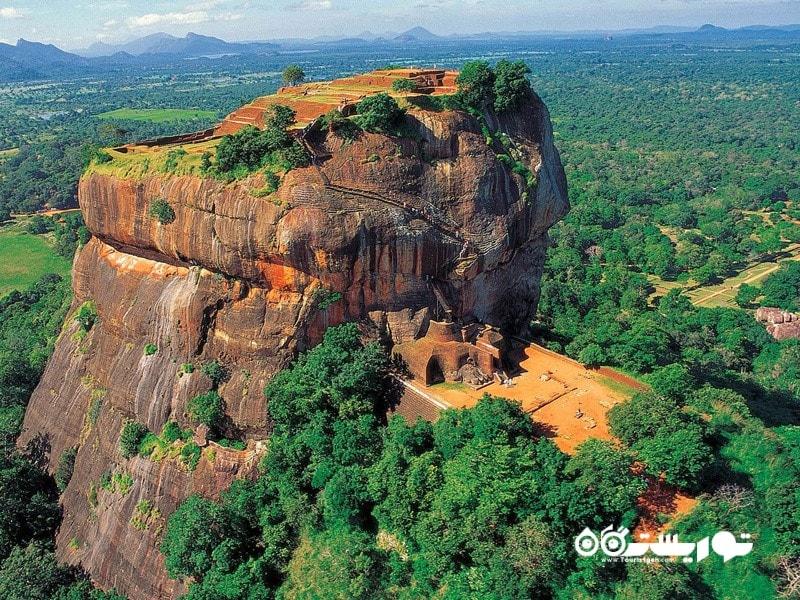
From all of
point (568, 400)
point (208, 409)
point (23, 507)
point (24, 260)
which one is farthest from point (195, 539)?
point (24, 260)

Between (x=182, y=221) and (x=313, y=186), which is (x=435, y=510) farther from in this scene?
(x=182, y=221)

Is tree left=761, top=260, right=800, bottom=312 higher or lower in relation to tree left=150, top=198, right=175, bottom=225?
lower

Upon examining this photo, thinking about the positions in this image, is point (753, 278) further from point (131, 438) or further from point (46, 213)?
point (46, 213)

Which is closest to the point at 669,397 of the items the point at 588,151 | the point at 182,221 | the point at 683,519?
the point at 683,519

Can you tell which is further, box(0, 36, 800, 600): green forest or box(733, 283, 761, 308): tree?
box(733, 283, 761, 308): tree

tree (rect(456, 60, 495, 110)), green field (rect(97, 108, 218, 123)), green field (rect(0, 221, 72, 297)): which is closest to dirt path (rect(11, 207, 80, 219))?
green field (rect(0, 221, 72, 297))

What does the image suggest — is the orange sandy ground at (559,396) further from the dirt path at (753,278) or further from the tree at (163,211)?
the dirt path at (753,278)

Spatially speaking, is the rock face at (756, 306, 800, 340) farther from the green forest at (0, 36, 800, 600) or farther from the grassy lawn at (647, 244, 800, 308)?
the green forest at (0, 36, 800, 600)
